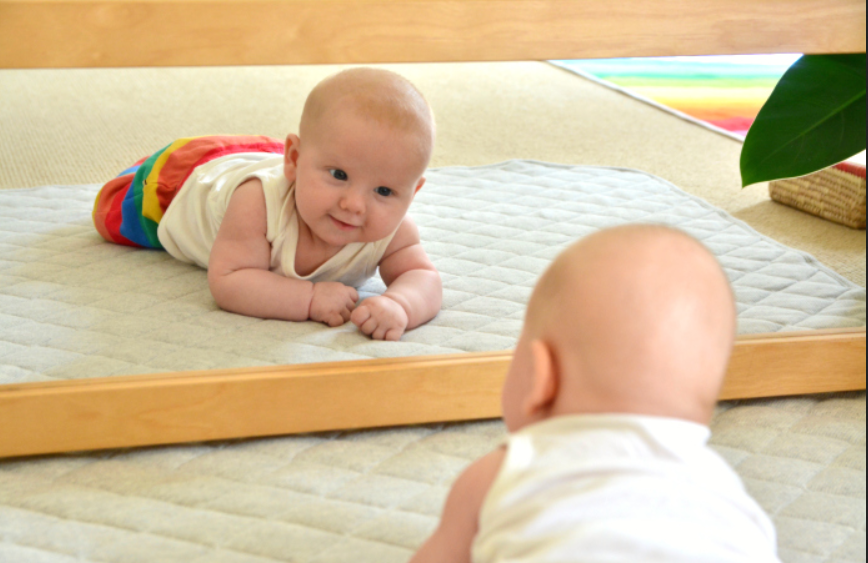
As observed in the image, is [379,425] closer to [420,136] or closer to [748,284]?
[420,136]

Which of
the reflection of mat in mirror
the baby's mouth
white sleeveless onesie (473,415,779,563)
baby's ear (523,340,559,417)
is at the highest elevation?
baby's ear (523,340,559,417)

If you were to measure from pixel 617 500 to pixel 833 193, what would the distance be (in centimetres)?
122

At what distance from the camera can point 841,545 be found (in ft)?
2.04

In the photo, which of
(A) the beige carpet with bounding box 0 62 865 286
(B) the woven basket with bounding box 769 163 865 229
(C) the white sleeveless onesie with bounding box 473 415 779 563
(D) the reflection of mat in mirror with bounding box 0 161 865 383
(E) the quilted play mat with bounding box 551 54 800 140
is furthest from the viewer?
(E) the quilted play mat with bounding box 551 54 800 140

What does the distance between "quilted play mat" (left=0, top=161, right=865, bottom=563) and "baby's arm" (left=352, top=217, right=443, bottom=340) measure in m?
0.02

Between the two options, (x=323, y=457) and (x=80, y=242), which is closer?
(x=323, y=457)

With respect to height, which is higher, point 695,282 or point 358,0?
point 358,0

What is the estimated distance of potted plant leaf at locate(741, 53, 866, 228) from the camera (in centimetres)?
100

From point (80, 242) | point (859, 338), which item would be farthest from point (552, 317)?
point (80, 242)

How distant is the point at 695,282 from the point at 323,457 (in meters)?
0.40

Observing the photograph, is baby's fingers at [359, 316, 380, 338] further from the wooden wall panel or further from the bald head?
the bald head

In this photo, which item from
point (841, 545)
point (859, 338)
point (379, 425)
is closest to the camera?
point (841, 545)

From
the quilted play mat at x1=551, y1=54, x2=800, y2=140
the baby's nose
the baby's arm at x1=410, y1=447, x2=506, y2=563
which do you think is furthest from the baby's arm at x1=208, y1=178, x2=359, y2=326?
the quilted play mat at x1=551, y1=54, x2=800, y2=140

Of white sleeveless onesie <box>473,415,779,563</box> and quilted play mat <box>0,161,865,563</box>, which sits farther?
quilted play mat <box>0,161,865,563</box>
